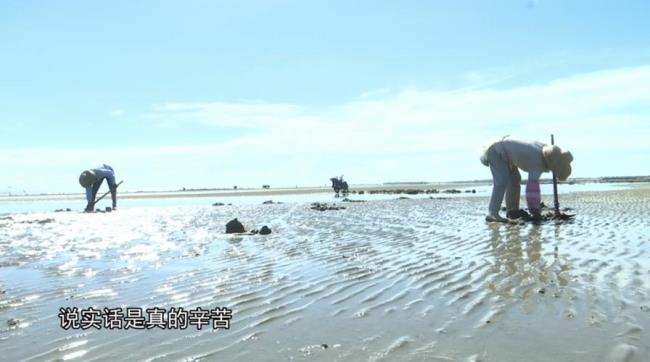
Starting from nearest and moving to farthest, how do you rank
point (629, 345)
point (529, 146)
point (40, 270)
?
1. point (629, 345)
2. point (40, 270)
3. point (529, 146)

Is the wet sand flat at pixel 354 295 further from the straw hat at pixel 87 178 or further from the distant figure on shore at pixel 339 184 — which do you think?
the distant figure on shore at pixel 339 184

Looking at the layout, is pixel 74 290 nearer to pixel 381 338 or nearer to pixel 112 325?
pixel 112 325

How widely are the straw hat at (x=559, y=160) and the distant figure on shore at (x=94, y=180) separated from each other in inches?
975

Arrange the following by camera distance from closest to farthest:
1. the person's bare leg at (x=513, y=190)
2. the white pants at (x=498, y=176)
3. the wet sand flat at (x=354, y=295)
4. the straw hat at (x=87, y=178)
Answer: the wet sand flat at (x=354, y=295)
the white pants at (x=498, y=176)
the person's bare leg at (x=513, y=190)
the straw hat at (x=87, y=178)

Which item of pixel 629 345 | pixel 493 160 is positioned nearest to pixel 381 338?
pixel 629 345

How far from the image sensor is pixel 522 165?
17578 millimetres

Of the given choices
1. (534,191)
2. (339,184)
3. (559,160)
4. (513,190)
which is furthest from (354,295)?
(339,184)

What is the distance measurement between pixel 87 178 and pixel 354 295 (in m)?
28.8

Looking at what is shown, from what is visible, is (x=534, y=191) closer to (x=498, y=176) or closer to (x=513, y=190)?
(x=498, y=176)

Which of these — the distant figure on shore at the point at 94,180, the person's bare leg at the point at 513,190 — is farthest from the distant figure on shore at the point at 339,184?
the person's bare leg at the point at 513,190

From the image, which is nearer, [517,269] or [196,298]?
[196,298]

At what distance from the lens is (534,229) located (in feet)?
49.2

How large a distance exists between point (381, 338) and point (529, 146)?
13.9 metres

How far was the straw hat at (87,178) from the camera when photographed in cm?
3231
